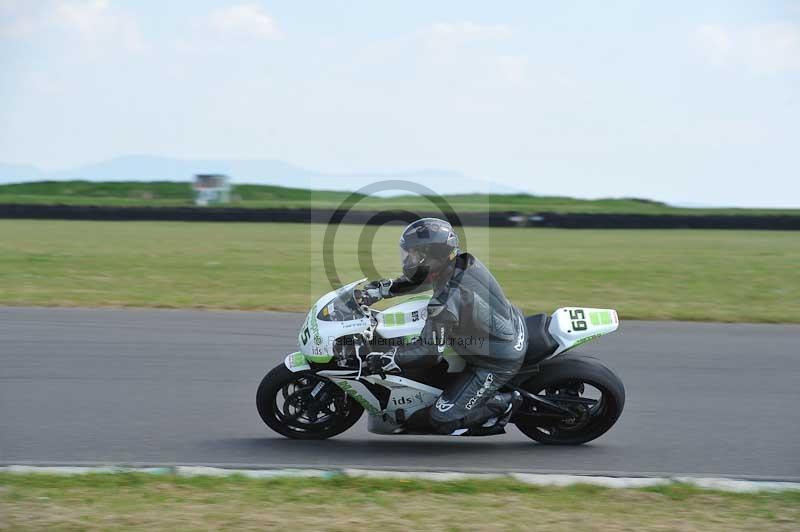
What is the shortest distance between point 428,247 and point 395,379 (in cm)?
92

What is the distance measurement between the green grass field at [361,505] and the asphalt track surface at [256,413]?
1.95 ft

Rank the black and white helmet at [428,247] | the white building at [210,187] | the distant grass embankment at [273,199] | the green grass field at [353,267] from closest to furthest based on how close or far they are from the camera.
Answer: the black and white helmet at [428,247] → the green grass field at [353,267] → the distant grass embankment at [273,199] → the white building at [210,187]

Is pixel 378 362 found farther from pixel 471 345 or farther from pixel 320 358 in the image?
pixel 471 345

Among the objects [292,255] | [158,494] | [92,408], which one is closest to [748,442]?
[158,494]

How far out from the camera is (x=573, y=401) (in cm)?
641

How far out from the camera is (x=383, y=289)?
634 centimetres

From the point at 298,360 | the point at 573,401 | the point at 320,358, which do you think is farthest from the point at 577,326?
the point at 298,360

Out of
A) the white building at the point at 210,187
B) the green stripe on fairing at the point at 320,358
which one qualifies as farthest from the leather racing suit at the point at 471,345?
the white building at the point at 210,187

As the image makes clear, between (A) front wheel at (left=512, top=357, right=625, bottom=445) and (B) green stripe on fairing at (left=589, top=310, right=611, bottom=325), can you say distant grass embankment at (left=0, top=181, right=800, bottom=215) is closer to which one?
(B) green stripe on fairing at (left=589, top=310, right=611, bottom=325)

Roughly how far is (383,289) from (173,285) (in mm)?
8749

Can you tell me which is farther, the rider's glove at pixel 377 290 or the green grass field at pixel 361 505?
the rider's glove at pixel 377 290

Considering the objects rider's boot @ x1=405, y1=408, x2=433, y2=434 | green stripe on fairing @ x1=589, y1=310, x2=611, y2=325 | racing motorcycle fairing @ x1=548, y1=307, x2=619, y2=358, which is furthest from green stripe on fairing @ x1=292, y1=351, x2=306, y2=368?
green stripe on fairing @ x1=589, y1=310, x2=611, y2=325

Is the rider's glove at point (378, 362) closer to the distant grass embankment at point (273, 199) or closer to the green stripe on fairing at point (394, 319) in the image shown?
the green stripe on fairing at point (394, 319)

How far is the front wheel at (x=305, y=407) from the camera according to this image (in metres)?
6.32
